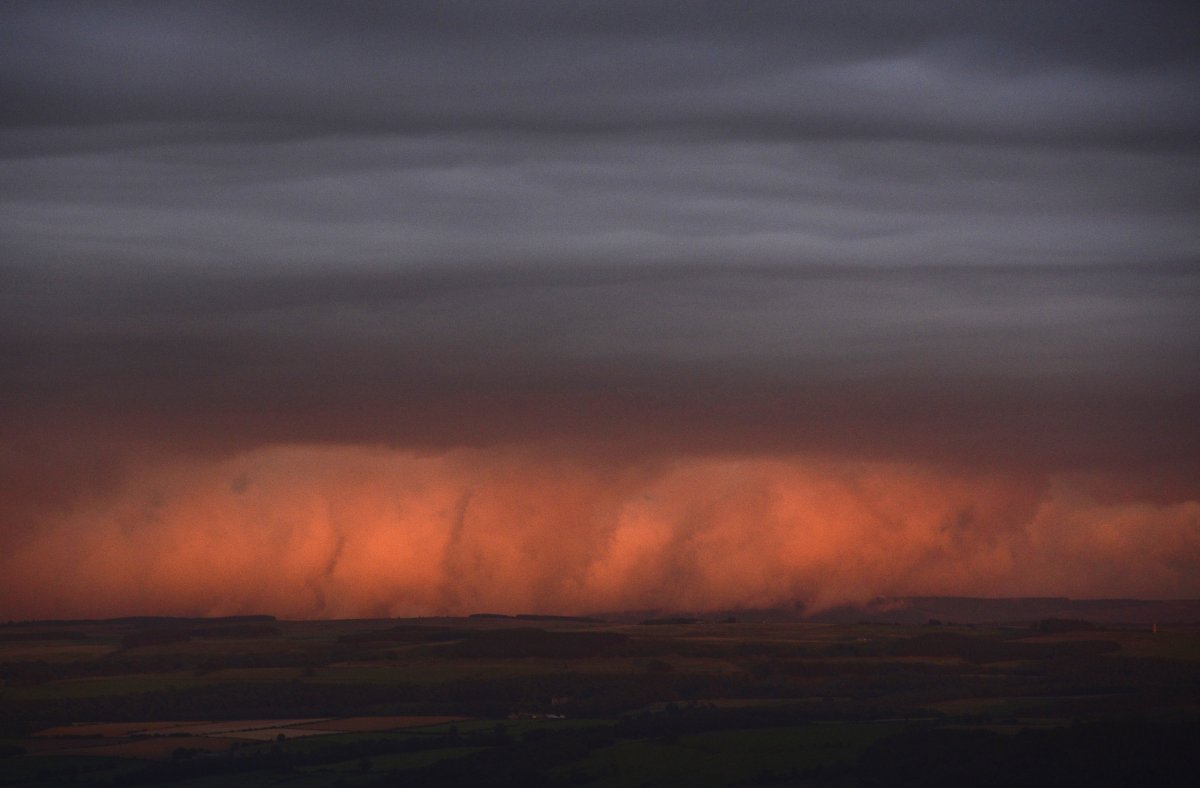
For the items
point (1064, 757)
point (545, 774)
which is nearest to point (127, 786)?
point (545, 774)

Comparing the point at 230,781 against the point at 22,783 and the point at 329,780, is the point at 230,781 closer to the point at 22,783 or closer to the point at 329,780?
the point at 329,780

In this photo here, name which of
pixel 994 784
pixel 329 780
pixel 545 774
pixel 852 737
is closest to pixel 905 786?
pixel 994 784

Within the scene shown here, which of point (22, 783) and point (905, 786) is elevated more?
point (22, 783)

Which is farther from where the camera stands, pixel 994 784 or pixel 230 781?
pixel 230 781

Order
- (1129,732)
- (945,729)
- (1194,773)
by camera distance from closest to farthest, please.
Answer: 1. (1194,773)
2. (1129,732)
3. (945,729)

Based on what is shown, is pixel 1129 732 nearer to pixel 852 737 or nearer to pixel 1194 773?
pixel 1194 773

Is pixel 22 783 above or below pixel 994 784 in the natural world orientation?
above

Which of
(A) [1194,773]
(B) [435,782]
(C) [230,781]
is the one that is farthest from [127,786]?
(A) [1194,773]

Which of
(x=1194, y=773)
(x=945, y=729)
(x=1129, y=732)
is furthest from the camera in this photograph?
(x=945, y=729)

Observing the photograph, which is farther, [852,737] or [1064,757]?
[852,737]
